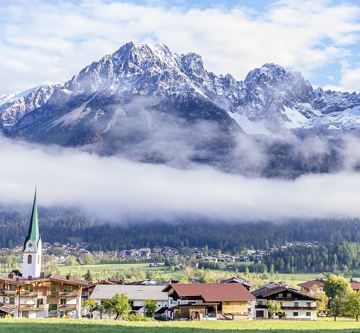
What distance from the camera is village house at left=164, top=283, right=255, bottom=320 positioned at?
13588 cm

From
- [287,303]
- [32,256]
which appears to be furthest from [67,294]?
[287,303]

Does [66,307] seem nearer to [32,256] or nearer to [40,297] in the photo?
[40,297]

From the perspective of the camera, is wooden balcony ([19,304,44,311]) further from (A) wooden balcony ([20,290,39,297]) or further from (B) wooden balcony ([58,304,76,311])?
(B) wooden balcony ([58,304,76,311])

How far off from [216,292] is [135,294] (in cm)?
2124

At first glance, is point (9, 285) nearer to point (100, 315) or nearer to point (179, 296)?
point (100, 315)

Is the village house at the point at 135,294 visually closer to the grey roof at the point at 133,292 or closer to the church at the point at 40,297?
the grey roof at the point at 133,292

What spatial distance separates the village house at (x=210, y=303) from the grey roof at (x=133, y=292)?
10.2 meters

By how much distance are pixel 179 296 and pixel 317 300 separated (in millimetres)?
31069

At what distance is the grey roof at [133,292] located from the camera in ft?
491

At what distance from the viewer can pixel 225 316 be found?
136 meters

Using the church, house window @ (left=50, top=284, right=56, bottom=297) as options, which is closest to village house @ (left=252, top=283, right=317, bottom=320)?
the church

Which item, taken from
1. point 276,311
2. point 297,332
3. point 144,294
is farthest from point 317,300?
point 297,332

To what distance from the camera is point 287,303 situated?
14988 centimetres

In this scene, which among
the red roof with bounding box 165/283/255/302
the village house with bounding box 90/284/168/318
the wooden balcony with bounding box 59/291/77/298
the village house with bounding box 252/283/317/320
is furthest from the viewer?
the village house with bounding box 90/284/168/318
